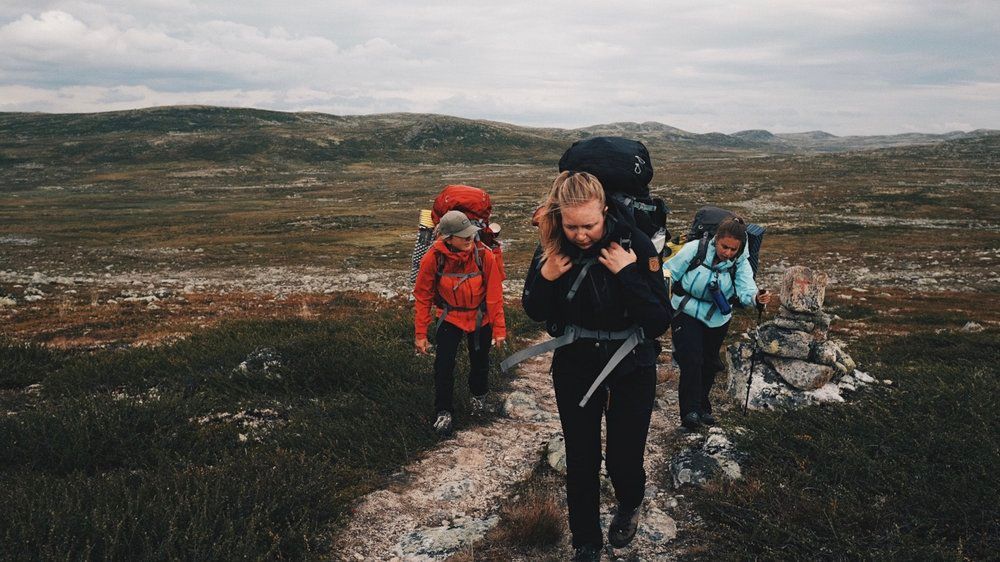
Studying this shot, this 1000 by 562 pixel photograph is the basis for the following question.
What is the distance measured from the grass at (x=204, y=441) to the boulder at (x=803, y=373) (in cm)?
377

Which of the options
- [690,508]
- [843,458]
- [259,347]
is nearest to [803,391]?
[843,458]

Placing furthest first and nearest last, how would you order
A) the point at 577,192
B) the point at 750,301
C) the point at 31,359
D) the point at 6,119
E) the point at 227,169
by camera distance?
the point at 6,119
the point at 227,169
the point at 31,359
the point at 750,301
the point at 577,192

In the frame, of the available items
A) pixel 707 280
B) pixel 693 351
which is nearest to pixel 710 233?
pixel 707 280

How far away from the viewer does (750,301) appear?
211 inches

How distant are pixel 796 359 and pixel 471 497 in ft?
14.1

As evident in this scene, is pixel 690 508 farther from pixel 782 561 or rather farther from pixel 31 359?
pixel 31 359

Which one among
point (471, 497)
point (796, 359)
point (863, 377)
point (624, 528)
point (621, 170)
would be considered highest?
point (621, 170)

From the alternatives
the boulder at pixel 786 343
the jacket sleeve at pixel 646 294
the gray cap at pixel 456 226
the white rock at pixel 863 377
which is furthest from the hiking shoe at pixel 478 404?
the white rock at pixel 863 377

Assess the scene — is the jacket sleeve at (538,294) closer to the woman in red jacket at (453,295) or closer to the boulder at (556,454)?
the woman in red jacket at (453,295)

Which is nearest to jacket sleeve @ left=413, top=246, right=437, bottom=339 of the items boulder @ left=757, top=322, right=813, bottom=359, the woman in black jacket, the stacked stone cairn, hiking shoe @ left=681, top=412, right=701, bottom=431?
the woman in black jacket

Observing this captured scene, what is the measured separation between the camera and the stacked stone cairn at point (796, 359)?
243 inches

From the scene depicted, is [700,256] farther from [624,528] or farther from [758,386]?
[624,528]

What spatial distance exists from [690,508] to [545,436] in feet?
5.88

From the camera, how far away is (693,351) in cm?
551
